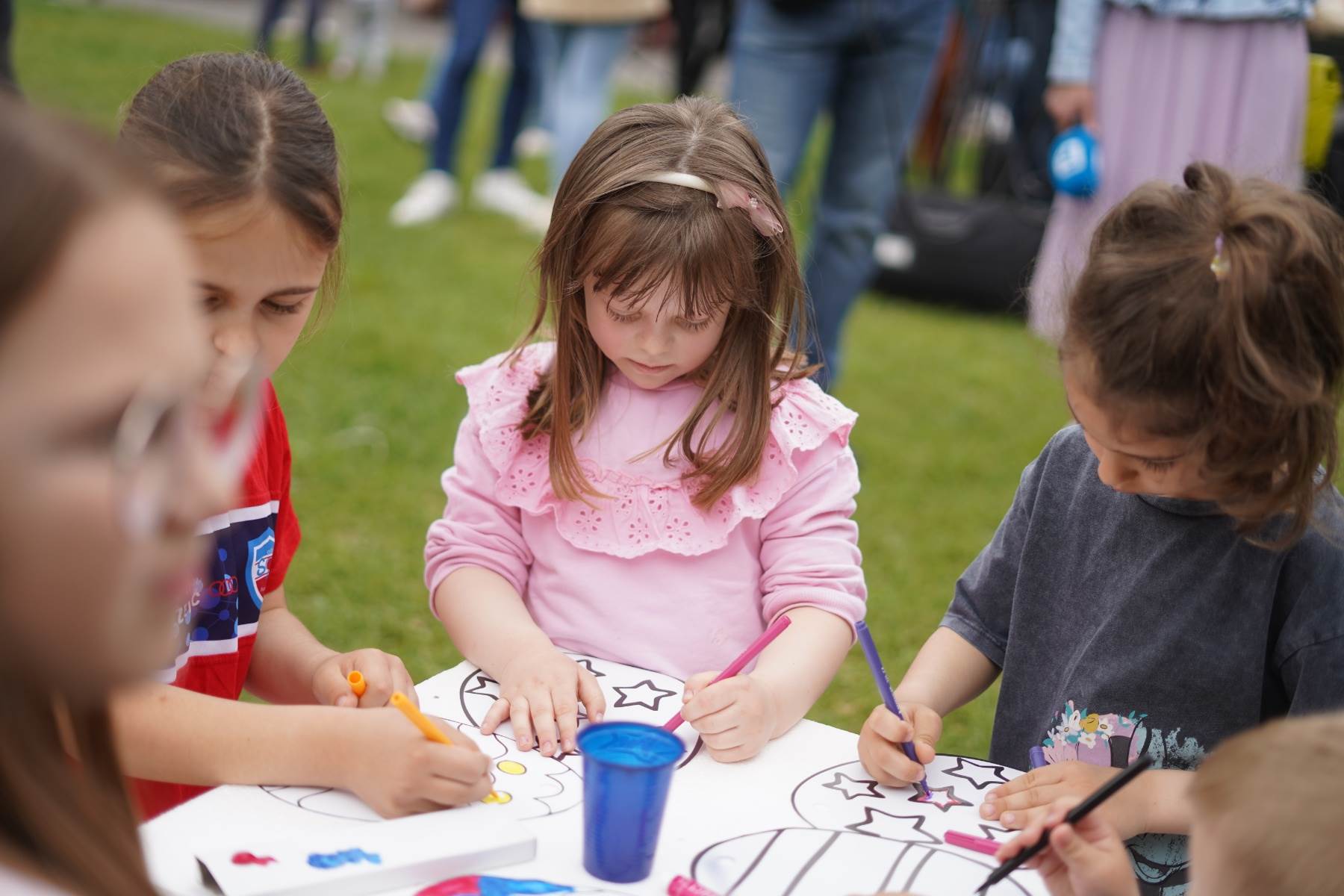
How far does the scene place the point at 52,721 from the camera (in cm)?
74

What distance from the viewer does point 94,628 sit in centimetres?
64

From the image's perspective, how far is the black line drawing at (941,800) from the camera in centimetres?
115

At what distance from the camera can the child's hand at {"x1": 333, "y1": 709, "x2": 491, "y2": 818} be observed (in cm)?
101

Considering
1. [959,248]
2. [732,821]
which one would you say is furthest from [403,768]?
[959,248]

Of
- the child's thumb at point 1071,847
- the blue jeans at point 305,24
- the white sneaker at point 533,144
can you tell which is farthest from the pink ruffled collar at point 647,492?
the blue jeans at point 305,24

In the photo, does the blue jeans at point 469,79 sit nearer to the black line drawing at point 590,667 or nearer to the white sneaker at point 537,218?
the white sneaker at point 537,218

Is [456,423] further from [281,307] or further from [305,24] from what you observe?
[305,24]

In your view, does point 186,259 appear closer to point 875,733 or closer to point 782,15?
point 875,733

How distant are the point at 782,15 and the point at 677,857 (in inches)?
88.5

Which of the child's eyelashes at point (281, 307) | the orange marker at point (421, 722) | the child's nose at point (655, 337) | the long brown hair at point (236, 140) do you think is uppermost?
the long brown hair at point (236, 140)

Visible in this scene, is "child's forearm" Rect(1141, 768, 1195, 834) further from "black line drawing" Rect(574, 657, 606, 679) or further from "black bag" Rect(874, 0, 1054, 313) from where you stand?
"black bag" Rect(874, 0, 1054, 313)

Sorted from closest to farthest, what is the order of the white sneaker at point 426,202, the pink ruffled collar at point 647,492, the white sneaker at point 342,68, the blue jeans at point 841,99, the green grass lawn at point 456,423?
the pink ruffled collar at point 647,492, the green grass lawn at point 456,423, the blue jeans at point 841,99, the white sneaker at point 426,202, the white sneaker at point 342,68

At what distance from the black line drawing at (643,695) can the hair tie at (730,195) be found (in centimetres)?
51

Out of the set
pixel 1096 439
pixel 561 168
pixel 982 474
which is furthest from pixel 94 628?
pixel 561 168
